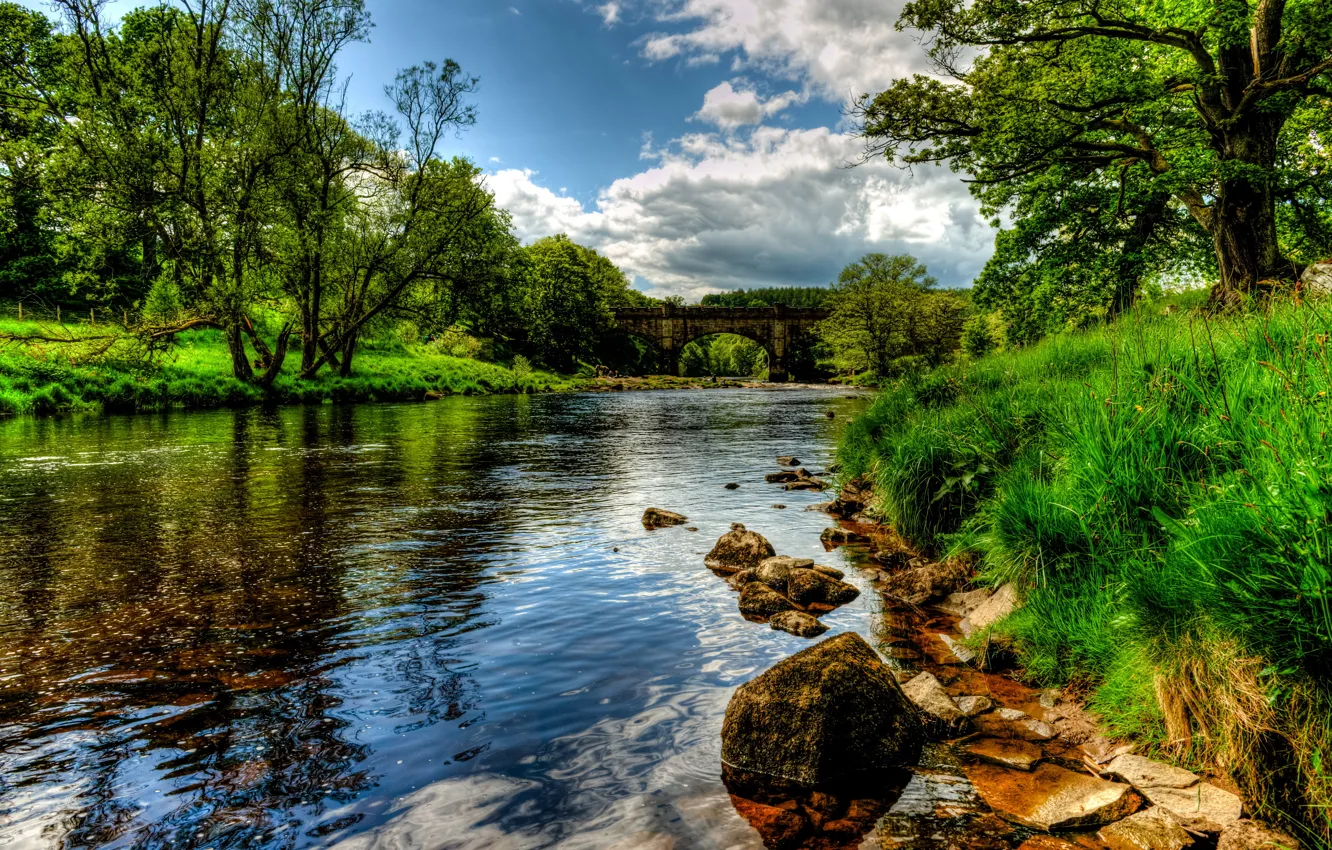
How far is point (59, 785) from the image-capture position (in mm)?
4047

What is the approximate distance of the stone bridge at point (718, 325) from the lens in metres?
93.2

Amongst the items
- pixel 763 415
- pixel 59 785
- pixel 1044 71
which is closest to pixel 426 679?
pixel 59 785

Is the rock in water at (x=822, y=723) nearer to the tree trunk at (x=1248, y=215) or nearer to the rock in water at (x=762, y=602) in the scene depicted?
→ the rock in water at (x=762, y=602)

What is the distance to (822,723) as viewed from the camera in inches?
169

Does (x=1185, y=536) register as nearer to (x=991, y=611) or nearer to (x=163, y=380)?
(x=991, y=611)

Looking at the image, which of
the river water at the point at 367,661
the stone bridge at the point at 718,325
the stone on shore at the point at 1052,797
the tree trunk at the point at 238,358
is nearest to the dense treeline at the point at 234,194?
the tree trunk at the point at 238,358

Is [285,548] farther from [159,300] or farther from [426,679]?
[159,300]

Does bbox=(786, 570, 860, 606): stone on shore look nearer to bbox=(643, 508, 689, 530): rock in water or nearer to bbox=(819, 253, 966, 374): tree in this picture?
bbox=(643, 508, 689, 530): rock in water

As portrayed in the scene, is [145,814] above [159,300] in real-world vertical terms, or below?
below

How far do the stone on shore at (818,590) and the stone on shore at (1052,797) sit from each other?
11.0 feet

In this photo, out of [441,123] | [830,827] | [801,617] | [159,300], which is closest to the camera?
[830,827]

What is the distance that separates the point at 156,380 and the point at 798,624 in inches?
1360

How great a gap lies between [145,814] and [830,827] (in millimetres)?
3930

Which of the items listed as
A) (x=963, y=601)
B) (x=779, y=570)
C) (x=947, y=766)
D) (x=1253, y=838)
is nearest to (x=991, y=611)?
(x=963, y=601)
